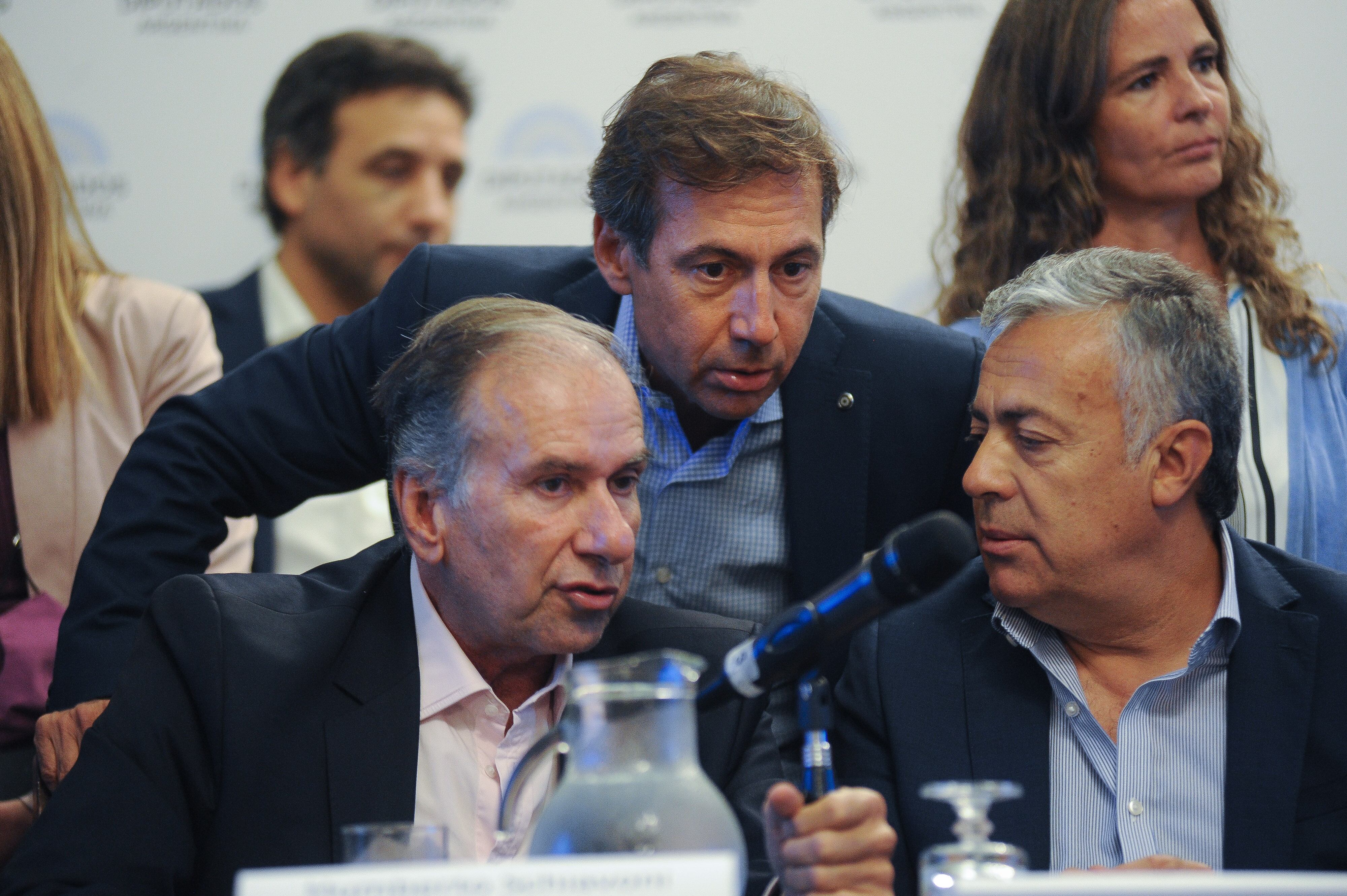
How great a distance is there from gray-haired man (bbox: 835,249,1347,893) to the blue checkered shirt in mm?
438

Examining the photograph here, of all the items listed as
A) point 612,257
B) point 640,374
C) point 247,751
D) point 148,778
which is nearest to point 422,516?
point 247,751

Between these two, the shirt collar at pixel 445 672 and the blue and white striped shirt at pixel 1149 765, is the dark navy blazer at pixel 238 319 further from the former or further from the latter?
the blue and white striped shirt at pixel 1149 765

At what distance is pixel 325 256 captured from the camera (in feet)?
15.9

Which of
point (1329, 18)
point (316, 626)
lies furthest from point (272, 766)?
point (1329, 18)

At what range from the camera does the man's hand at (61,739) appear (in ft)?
8.04

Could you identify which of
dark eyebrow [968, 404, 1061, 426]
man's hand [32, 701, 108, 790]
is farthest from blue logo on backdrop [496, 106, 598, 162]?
man's hand [32, 701, 108, 790]

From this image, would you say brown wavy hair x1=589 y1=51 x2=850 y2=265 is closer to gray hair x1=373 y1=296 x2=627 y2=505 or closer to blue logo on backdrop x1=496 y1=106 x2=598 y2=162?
gray hair x1=373 y1=296 x2=627 y2=505

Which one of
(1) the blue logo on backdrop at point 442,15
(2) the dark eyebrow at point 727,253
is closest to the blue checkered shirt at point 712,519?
(2) the dark eyebrow at point 727,253

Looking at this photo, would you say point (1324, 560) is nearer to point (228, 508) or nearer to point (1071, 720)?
point (1071, 720)

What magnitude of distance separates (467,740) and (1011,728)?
34.9 inches

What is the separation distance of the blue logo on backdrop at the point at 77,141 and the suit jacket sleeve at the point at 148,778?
10.2ft

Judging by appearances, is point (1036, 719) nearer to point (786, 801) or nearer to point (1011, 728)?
point (1011, 728)

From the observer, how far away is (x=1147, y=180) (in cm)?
323

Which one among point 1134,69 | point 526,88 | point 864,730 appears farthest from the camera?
point 526,88
